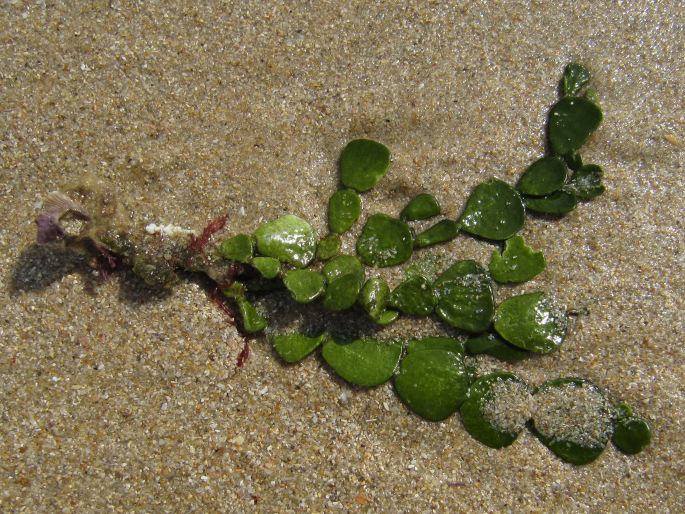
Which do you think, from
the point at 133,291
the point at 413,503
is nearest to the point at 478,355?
the point at 413,503

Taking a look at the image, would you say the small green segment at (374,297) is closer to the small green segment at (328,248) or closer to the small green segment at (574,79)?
the small green segment at (328,248)

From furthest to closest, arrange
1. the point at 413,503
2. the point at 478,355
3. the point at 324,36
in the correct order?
the point at 324,36
the point at 478,355
the point at 413,503

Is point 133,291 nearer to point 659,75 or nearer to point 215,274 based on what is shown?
point 215,274

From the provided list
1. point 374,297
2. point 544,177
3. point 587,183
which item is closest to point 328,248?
point 374,297

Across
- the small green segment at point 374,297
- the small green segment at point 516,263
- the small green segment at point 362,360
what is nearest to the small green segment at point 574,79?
the small green segment at point 516,263

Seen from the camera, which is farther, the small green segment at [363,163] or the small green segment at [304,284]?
the small green segment at [363,163]

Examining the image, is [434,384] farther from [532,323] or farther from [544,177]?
[544,177]
